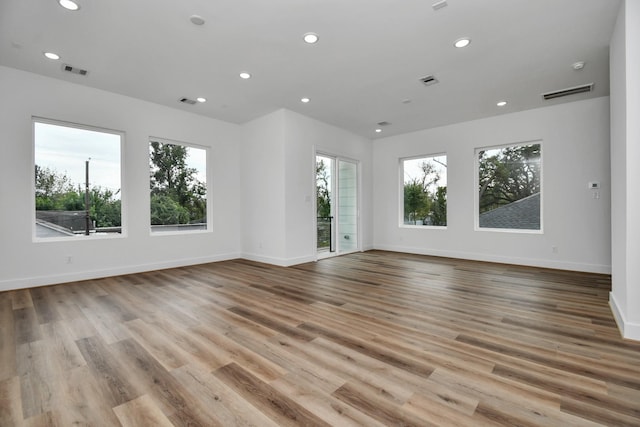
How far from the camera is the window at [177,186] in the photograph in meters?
5.37

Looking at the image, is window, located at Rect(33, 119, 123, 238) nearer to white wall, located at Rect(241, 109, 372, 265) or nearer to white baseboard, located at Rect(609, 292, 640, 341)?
white wall, located at Rect(241, 109, 372, 265)

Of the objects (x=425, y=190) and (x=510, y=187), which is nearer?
(x=510, y=187)

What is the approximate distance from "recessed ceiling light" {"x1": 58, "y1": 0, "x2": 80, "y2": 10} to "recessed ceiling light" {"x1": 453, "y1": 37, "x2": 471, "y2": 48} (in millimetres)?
3876

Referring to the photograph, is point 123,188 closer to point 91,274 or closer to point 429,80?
point 91,274

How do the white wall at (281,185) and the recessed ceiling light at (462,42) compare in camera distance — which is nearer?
the recessed ceiling light at (462,42)

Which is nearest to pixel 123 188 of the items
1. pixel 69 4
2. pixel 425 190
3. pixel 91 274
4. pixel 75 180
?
pixel 75 180

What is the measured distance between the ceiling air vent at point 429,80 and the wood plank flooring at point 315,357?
118 inches

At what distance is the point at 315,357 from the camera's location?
2.14 metres

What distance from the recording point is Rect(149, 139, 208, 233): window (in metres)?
5.37

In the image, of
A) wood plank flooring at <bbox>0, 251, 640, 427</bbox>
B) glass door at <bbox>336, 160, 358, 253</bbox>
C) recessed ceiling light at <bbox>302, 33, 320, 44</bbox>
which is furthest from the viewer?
glass door at <bbox>336, 160, 358, 253</bbox>

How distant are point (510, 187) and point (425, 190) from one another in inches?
68.2

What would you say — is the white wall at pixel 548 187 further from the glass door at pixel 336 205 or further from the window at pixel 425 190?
the glass door at pixel 336 205

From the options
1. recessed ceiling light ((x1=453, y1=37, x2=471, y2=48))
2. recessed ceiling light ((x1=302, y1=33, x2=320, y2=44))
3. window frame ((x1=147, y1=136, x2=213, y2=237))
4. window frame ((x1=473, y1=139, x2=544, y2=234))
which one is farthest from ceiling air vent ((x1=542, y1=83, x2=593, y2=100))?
window frame ((x1=147, y1=136, x2=213, y2=237))

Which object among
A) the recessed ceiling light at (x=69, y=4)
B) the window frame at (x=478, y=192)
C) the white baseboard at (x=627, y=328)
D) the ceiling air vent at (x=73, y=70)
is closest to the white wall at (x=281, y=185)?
the ceiling air vent at (x=73, y=70)
